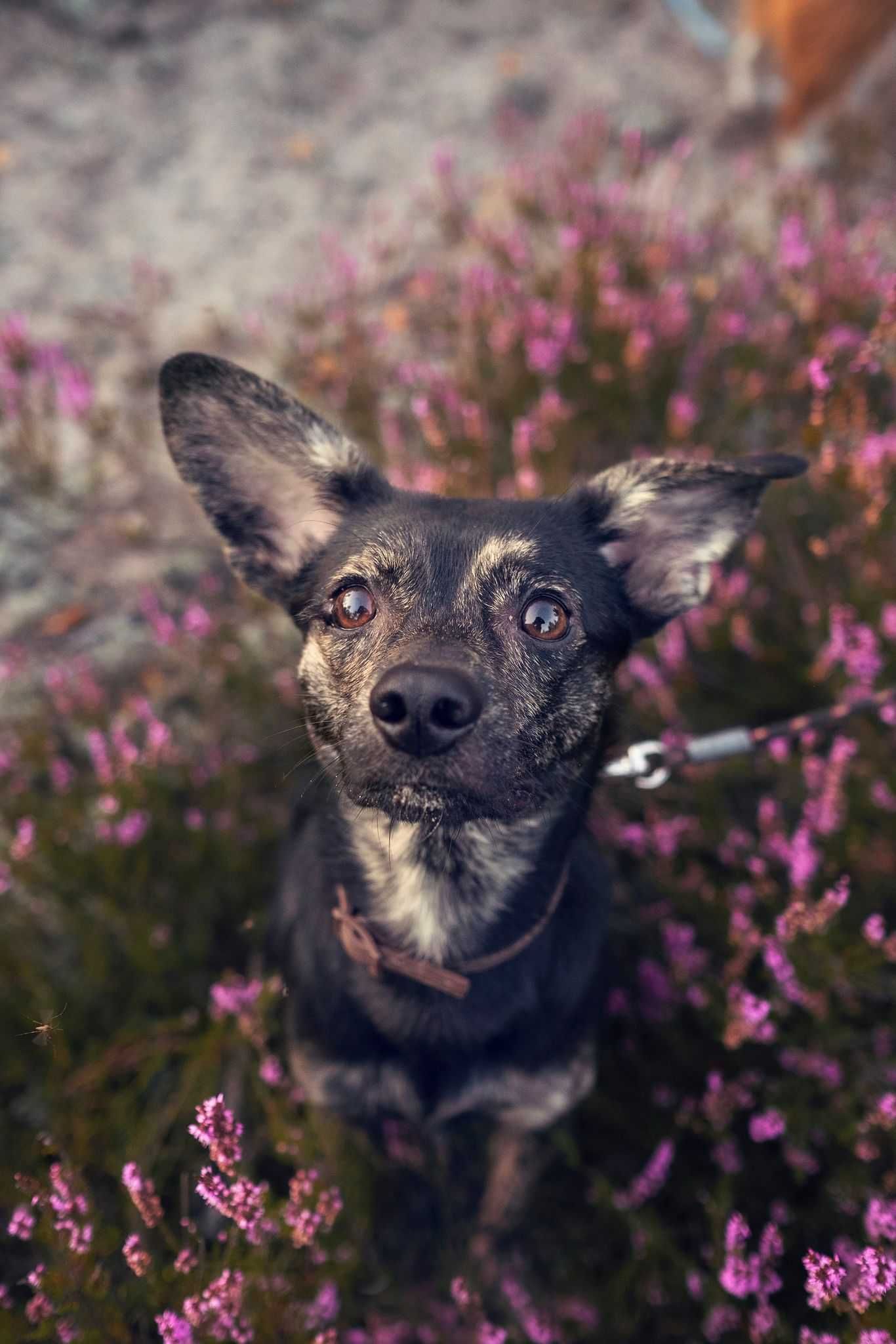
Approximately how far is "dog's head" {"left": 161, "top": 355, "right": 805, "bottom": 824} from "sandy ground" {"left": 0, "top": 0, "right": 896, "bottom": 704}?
344 cm

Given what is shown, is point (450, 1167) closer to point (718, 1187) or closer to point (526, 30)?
point (718, 1187)

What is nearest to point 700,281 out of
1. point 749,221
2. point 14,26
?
point 749,221

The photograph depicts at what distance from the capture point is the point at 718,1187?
2219 mm

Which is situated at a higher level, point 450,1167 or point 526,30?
point 526,30

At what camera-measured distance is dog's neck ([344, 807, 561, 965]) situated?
2.17 metres

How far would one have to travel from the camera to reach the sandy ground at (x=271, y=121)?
217 inches

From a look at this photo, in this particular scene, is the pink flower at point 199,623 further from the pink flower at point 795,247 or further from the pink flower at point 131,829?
the pink flower at point 795,247

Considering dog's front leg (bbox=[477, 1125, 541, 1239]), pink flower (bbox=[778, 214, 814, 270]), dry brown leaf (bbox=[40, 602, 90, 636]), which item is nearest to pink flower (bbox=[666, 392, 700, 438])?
pink flower (bbox=[778, 214, 814, 270])

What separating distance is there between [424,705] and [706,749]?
1283 millimetres

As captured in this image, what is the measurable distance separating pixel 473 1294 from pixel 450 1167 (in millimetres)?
564

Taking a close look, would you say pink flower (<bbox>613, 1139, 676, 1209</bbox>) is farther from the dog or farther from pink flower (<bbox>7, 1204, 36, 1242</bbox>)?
the dog

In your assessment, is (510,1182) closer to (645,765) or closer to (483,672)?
(645,765)

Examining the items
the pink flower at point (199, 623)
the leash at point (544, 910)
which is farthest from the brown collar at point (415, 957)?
the pink flower at point (199, 623)

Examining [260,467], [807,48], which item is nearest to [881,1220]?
[260,467]
